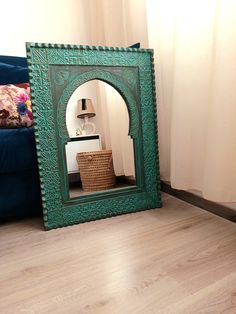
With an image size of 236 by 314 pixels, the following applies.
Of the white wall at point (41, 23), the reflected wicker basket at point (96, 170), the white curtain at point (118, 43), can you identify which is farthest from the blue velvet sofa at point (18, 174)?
the white wall at point (41, 23)

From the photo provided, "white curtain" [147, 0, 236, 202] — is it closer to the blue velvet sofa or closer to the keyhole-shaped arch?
the keyhole-shaped arch

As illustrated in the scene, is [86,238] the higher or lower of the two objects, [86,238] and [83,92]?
the lower

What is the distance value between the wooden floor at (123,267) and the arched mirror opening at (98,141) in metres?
0.23

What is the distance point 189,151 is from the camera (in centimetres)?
117

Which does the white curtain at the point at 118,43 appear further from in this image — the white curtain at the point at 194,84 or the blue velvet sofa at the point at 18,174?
the blue velvet sofa at the point at 18,174

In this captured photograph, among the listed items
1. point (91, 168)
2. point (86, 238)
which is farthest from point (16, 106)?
point (86, 238)

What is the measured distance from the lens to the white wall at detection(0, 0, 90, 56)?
6.28 feet

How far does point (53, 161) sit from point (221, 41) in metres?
0.78

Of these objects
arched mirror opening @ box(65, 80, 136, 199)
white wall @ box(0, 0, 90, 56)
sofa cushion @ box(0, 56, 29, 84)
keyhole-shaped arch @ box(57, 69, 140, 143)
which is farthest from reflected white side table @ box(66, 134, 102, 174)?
white wall @ box(0, 0, 90, 56)

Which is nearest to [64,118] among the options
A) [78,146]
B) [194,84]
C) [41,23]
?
[78,146]

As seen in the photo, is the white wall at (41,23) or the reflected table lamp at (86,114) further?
the white wall at (41,23)

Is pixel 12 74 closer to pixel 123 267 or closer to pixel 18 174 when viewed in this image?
pixel 18 174

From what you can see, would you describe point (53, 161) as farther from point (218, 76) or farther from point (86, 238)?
point (218, 76)

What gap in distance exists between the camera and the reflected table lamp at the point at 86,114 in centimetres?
135
